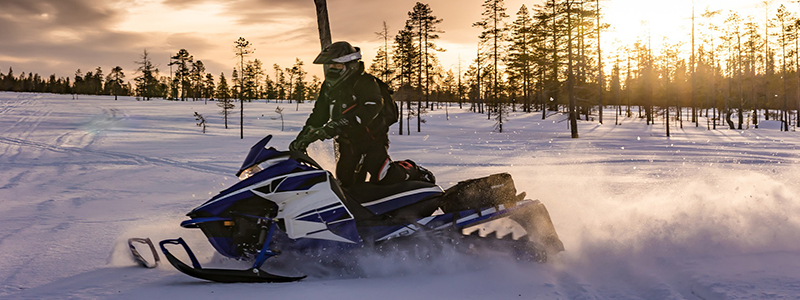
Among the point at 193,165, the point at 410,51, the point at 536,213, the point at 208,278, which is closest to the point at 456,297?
the point at 536,213

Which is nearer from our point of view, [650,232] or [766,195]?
[650,232]

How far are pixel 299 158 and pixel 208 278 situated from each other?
42.2 inches

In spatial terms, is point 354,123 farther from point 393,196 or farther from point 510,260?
point 510,260

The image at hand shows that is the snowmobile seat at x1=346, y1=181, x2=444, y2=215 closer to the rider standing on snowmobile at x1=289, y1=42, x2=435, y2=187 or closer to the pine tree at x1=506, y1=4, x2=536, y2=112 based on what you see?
the rider standing on snowmobile at x1=289, y1=42, x2=435, y2=187

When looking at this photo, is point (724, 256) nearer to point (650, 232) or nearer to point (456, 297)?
point (650, 232)

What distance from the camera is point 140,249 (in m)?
4.60

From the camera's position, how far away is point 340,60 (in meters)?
4.04

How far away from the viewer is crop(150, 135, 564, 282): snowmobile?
11.6ft

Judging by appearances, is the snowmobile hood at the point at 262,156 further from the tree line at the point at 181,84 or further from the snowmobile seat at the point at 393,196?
the tree line at the point at 181,84

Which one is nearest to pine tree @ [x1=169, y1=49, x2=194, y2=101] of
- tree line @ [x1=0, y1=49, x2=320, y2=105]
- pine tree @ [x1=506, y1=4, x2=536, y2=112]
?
tree line @ [x1=0, y1=49, x2=320, y2=105]

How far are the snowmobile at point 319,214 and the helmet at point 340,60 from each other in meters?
0.78

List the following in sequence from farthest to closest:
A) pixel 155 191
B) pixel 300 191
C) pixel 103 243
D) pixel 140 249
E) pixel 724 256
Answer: pixel 155 191, pixel 103 243, pixel 140 249, pixel 724 256, pixel 300 191

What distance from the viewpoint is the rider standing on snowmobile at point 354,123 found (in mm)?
3971

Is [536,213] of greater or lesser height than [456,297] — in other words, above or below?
above
